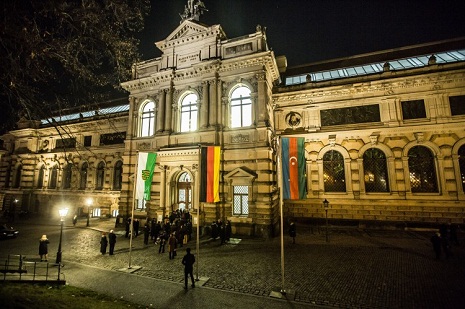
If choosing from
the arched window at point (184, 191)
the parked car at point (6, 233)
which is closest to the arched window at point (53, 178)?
the parked car at point (6, 233)

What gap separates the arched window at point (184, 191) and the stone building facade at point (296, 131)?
0.34 feet

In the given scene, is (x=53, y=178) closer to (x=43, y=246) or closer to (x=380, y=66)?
(x=43, y=246)

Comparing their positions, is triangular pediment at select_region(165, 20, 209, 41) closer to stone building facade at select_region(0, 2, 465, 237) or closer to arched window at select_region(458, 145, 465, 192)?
stone building facade at select_region(0, 2, 465, 237)

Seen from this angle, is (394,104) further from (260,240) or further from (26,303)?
(26,303)

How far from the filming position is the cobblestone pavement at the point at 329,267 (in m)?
8.61

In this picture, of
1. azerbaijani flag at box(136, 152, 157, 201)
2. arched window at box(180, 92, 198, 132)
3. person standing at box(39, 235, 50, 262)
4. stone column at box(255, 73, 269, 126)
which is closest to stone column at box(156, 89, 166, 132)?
arched window at box(180, 92, 198, 132)

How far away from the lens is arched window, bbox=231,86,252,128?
67.8 feet

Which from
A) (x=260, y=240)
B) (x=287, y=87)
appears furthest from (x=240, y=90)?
(x=260, y=240)

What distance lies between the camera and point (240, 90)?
69.6 feet

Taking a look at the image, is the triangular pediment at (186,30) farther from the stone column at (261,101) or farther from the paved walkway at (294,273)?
the paved walkway at (294,273)

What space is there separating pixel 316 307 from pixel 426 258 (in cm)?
920

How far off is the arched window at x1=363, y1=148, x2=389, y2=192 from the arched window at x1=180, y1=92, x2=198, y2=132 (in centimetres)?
1682

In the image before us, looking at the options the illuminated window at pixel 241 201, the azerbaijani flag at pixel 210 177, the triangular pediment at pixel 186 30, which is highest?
the triangular pediment at pixel 186 30

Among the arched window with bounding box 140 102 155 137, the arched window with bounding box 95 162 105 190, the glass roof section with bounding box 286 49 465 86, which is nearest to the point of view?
the glass roof section with bounding box 286 49 465 86
